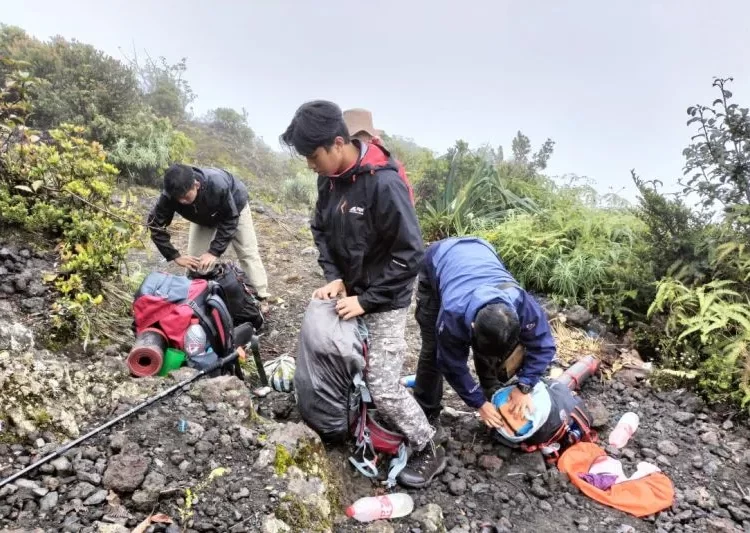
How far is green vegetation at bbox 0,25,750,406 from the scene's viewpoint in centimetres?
346

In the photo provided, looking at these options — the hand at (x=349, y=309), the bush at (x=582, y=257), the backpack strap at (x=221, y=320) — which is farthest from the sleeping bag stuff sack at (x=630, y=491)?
the backpack strap at (x=221, y=320)

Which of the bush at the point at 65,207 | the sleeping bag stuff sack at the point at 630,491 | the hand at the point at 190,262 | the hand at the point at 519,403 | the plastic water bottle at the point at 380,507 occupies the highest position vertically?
the bush at the point at 65,207

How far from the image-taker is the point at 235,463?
241 centimetres

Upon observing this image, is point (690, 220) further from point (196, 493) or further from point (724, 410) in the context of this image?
point (196, 493)

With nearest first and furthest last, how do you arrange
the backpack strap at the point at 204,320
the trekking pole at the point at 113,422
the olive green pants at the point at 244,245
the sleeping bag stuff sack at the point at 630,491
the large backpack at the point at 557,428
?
the trekking pole at the point at 113,422 → the sleeping bag stuff sack at the point at 630,491 → the large backpack at the point at 557,428 → the backpack strap at the point at 204,320 → the olive green pants at the point at 244,245

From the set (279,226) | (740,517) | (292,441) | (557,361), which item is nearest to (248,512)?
(292,441)

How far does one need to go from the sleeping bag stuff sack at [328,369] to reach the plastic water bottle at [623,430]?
76.5 inches

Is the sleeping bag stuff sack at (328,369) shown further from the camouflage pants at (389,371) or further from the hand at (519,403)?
the hand at (519,403)

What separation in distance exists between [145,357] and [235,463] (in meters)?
1.04

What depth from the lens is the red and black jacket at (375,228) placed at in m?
2.69

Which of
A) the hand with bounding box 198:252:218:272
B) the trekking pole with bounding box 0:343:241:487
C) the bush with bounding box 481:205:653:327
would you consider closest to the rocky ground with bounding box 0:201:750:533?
the trekking pole with bounding box 0:343:241:487

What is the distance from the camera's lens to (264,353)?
175 inches

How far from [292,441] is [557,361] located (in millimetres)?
2951

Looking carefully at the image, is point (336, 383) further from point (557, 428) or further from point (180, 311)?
point (557, 428)
